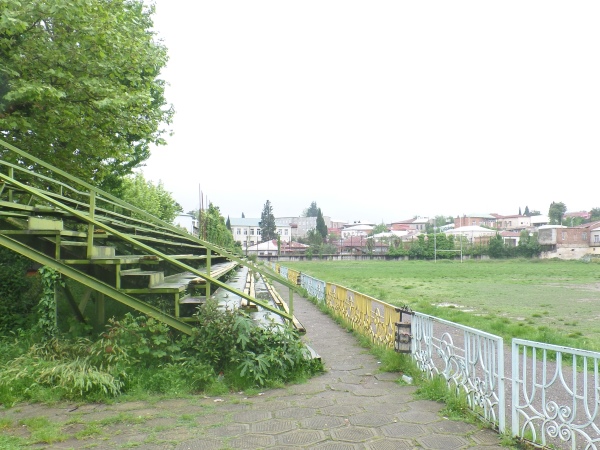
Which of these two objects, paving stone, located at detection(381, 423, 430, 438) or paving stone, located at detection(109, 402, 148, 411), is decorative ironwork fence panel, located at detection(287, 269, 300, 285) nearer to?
paving stone, located at detection(109, 402, 148, 411)

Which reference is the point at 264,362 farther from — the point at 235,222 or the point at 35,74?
the point at 235,222

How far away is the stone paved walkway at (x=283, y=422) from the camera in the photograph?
391 cm

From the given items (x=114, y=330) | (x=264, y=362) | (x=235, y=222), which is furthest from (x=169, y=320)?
(x=235, y=222)

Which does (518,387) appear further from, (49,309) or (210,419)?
(49,309)

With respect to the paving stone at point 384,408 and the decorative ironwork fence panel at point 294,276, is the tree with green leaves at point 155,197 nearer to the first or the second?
the decorative ironwork fence panel at point 294,276

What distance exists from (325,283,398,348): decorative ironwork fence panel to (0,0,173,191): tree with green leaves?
566cm

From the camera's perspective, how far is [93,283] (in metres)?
5.72

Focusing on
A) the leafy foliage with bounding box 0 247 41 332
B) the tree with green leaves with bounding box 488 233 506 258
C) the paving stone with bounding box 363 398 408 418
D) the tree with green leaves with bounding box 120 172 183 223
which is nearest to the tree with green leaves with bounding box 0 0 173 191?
the leafy foliage with bounding box 0 247 41 332

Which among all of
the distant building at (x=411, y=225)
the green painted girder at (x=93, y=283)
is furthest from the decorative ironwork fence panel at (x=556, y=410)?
the distant building at (x=411, y=225)

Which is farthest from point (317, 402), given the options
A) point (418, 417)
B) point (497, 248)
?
point (497, 248)

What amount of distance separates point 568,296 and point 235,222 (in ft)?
381

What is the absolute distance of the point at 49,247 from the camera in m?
6.25

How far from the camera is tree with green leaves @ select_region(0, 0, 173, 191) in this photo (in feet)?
25.3

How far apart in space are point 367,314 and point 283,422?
4142 mm
